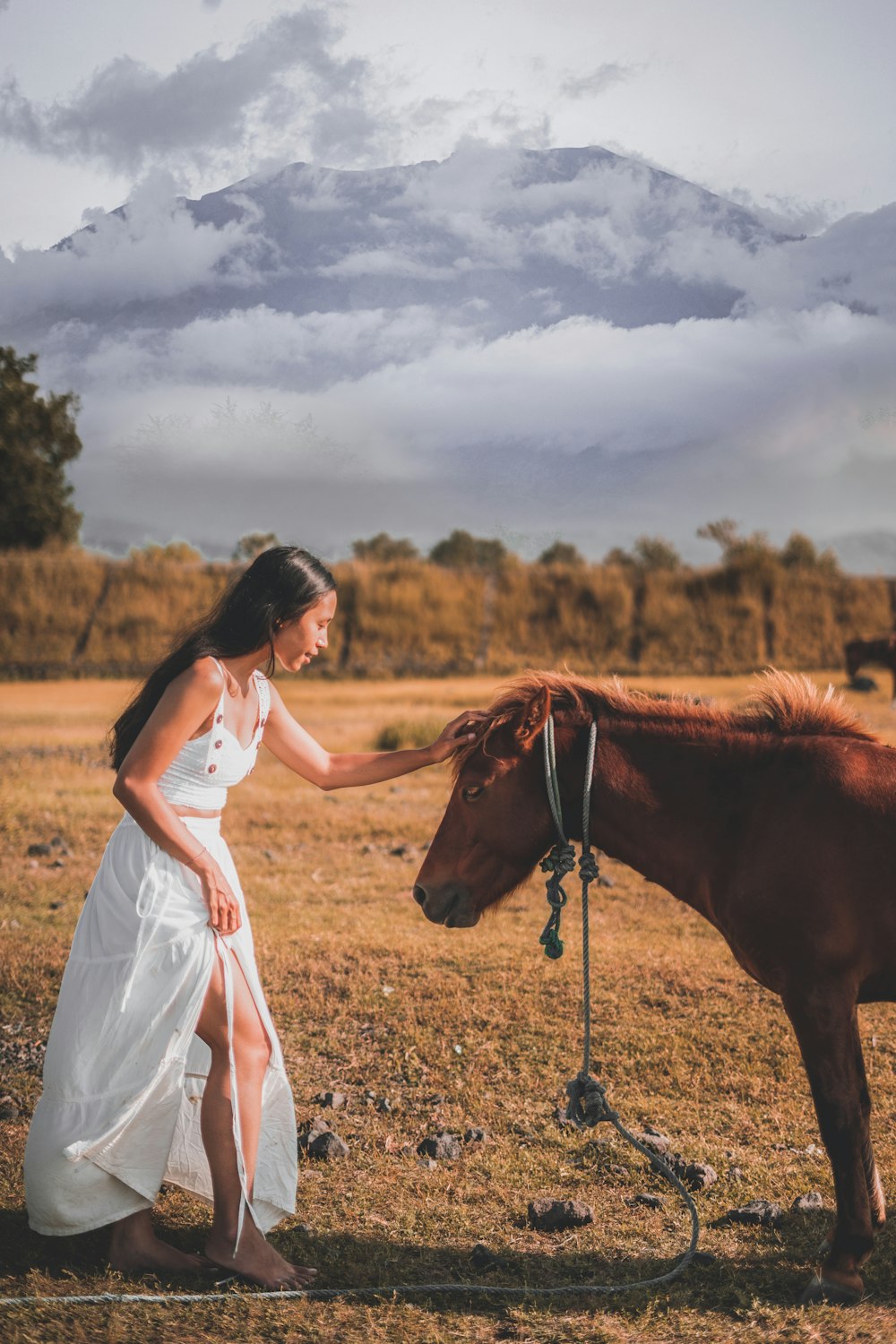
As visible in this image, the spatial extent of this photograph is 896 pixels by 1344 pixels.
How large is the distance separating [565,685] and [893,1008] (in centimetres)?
352

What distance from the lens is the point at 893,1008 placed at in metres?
5.75

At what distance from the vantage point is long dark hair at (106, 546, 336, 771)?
3.39m

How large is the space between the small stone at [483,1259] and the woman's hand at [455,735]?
1.61 m

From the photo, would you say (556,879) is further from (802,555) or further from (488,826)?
(802,555)

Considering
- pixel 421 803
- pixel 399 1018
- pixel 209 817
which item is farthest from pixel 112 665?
pixel 209 817

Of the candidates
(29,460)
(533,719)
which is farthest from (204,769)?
(29,460)

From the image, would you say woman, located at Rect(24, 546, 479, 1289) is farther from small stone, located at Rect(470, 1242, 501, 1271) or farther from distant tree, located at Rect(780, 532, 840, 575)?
distant tree, located at Rect(780, 532, 840, 575)

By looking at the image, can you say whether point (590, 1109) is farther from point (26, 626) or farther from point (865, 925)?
point (26, 626)

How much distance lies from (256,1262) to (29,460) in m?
31.4

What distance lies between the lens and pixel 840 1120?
3.18 metres

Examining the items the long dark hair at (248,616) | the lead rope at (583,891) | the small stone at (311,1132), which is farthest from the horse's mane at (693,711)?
the small stone at (311,1132)

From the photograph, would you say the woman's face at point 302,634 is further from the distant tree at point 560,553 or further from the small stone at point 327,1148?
the distant tree at point 560,553

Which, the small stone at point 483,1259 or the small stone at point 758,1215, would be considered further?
the small stone at point 758,1215

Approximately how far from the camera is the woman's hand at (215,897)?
3.21 meters
